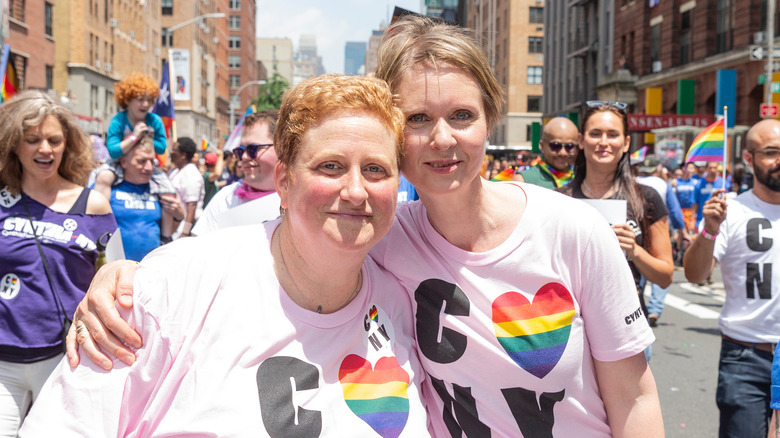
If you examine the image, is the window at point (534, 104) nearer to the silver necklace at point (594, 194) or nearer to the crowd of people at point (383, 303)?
the silver necklace at point (594, 194)

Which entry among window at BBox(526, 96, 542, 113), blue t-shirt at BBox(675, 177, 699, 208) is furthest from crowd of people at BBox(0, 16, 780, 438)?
window at BBox(526, 96, 542, 113)

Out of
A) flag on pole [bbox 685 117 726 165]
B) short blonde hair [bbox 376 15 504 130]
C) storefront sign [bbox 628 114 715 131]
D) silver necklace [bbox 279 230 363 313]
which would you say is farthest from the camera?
storefront sign [bbox 628 114 715 131]

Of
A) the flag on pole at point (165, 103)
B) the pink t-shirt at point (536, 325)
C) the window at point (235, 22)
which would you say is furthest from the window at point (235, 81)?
the pink t-shirt at point (536, 325)

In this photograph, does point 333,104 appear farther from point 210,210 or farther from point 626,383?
point 210,210

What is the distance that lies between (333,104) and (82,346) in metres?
1.00

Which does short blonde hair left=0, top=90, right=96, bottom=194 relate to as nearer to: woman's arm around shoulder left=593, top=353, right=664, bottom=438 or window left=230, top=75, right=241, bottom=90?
woman's arm around shoulder left=593, top=353, right=664, bottom=438

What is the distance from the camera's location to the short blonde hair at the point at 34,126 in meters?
4.07

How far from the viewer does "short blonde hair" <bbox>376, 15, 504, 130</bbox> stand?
2.32 m

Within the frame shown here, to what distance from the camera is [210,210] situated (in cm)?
458

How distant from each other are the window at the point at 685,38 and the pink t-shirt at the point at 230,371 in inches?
1486

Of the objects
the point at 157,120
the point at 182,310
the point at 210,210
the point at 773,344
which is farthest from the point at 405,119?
the point at 157,120

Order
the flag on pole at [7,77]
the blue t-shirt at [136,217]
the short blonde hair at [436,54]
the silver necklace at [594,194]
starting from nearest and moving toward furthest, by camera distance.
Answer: the short blonde hair at [436,54] < the silver necklace at [594,194] < the blue t-shirt at [136,217] < the flag on pole at [7,77]

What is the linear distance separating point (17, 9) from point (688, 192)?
3140cm

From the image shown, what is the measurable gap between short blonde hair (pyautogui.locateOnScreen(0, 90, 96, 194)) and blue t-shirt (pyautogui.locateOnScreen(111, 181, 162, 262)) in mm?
1519
